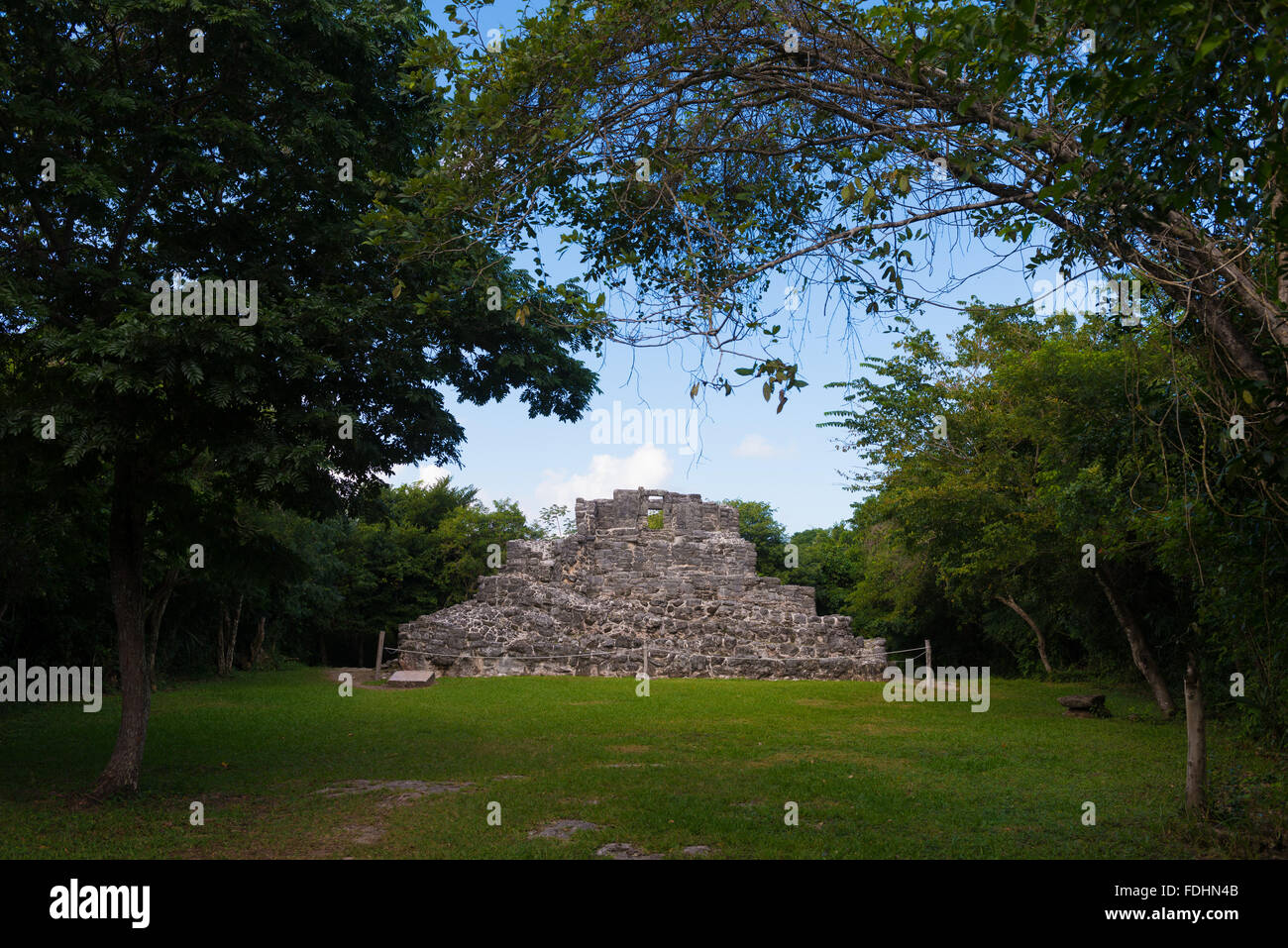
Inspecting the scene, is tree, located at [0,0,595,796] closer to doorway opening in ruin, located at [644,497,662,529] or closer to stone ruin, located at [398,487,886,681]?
stone ruin, located at [398,487,886,681]

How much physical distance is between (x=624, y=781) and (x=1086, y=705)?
9.21 metres

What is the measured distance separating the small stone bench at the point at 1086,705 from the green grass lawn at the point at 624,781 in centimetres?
55

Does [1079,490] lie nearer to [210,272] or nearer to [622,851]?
[622,851]

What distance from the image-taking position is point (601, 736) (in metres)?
12.7

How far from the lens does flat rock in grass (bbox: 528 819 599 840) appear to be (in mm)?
6930

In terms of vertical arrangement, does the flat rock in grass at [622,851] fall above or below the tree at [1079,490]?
below

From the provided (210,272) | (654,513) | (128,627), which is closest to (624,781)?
(128,627)

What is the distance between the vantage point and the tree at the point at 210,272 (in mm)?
7438

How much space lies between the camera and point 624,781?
924cm

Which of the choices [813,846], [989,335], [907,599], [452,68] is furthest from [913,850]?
[907,599]

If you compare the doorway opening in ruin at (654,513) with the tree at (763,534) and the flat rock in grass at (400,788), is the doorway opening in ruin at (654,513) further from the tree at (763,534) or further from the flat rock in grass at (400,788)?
the flat rock in grass at (400,788)

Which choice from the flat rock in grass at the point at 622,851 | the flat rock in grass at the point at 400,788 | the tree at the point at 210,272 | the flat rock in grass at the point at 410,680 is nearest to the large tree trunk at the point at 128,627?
the tree at the point at 210,272

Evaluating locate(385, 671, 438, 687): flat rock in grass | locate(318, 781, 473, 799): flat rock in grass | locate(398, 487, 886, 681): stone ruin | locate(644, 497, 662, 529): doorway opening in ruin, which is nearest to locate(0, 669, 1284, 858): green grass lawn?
locate(318, 781, 473, 799): flat rock in grass
